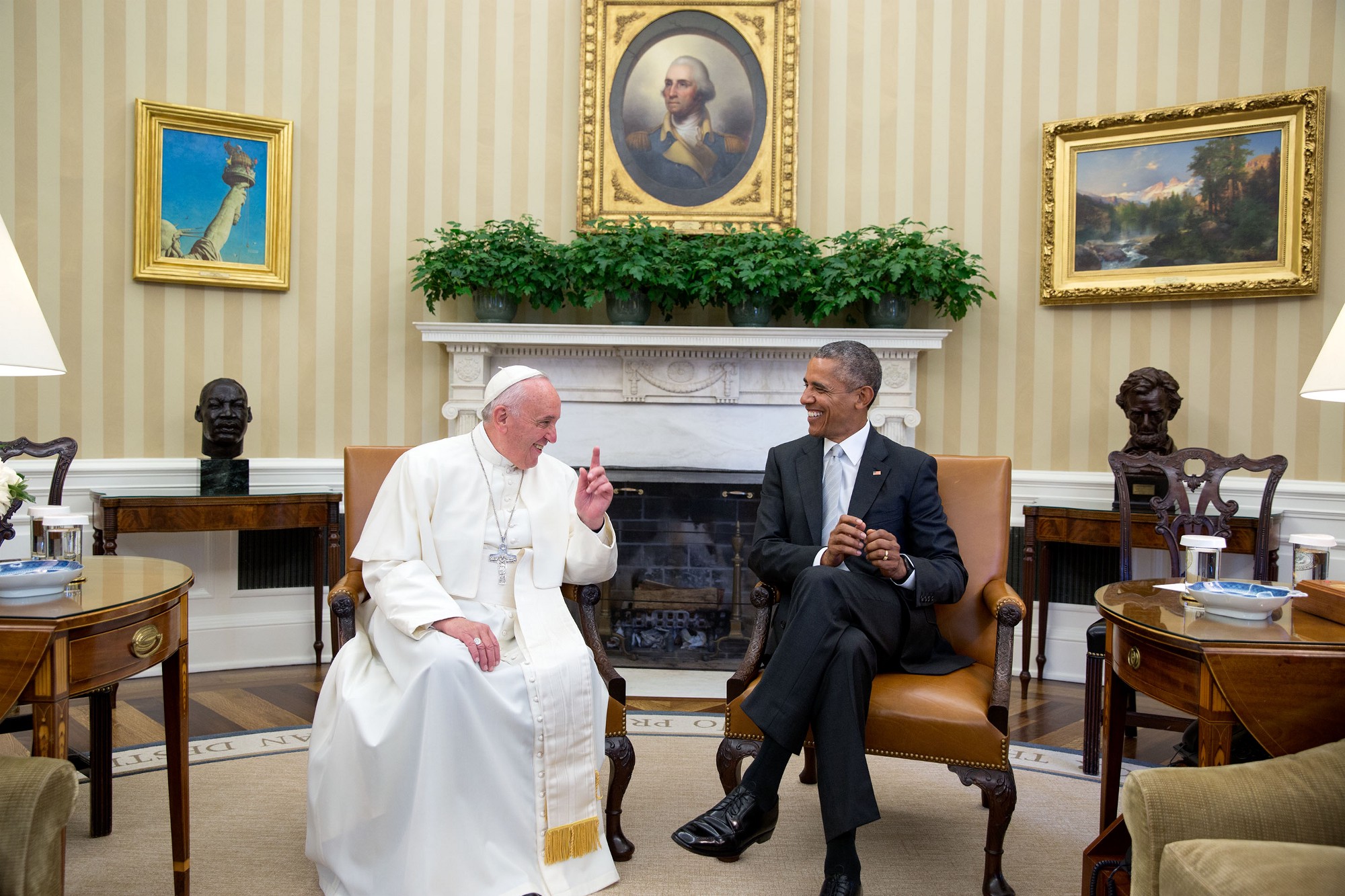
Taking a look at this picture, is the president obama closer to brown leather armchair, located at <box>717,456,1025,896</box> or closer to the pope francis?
brown leather armchair, located at <box>717,456,1025,896</box>

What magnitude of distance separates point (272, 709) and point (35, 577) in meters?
2.30

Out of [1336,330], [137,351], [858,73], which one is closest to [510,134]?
[858,73]

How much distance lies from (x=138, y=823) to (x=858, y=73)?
4929 mm

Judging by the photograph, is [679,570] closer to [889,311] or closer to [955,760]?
[889,311]

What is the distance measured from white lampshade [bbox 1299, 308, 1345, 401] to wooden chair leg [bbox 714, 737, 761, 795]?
1.73 meters

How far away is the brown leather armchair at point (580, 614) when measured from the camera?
2.79 meters

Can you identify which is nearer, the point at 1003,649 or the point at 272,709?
the point at 1003,649

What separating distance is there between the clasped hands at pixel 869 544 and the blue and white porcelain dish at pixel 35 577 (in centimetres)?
196

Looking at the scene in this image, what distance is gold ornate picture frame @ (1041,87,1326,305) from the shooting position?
473 centimetres

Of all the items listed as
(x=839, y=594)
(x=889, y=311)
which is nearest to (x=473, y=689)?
(x=839, y=594)

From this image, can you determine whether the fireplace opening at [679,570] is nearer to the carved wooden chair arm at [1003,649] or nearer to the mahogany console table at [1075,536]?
the mahogany console table at [1075,536]

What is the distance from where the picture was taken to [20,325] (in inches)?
86.2

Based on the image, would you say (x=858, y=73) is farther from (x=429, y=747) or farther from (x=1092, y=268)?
(x=429, y=747)

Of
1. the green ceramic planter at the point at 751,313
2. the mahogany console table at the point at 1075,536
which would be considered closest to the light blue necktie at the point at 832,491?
the mahogany console table at the point at 1075,536
